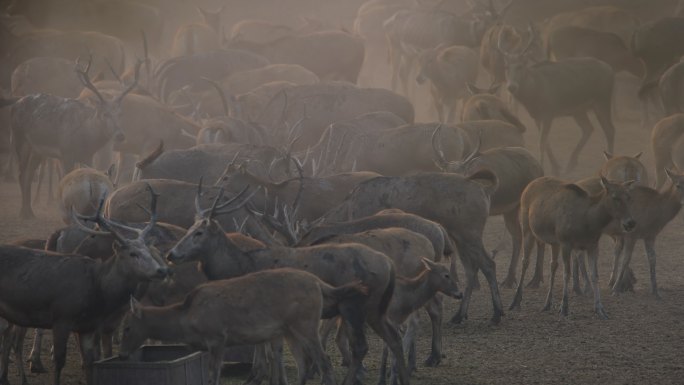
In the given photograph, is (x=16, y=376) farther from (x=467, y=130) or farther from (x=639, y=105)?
(x=639, y=105)

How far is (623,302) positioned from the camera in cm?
1358

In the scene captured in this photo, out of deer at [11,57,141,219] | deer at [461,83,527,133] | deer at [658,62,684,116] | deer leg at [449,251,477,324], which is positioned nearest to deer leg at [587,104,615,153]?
deer at [658,62,684,116]

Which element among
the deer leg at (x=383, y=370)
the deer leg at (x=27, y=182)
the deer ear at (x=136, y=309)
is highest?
the deer ear at (x=136, y=309)

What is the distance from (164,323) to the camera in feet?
30.9

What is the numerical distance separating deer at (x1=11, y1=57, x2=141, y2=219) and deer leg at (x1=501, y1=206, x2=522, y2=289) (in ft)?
18.7

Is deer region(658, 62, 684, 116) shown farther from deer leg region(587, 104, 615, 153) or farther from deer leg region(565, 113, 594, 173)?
deer leg region(565, 113, 594, 173)

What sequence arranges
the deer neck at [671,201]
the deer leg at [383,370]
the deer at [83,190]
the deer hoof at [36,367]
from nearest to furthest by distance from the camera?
the deer leg at [383,370] < the deer hoof at [36,367] < the deer neck at [671,201] < the deer at [83,190]

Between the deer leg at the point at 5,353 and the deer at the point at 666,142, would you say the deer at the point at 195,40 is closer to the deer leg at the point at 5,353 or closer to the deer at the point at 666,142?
the deer at the point at 666,142

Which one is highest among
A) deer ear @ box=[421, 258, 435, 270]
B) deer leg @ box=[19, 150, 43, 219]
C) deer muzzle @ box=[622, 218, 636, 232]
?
deer ear @ box=[421, 258, 435, 270]

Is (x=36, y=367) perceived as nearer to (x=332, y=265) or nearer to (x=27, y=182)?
(x=332, y=265)

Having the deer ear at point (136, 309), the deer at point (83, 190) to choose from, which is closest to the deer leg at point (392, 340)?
the deer ear at point (136, 309)

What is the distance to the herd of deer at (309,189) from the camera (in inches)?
384

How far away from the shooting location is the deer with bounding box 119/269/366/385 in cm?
923

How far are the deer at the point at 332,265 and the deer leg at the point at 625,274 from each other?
4.77 m
